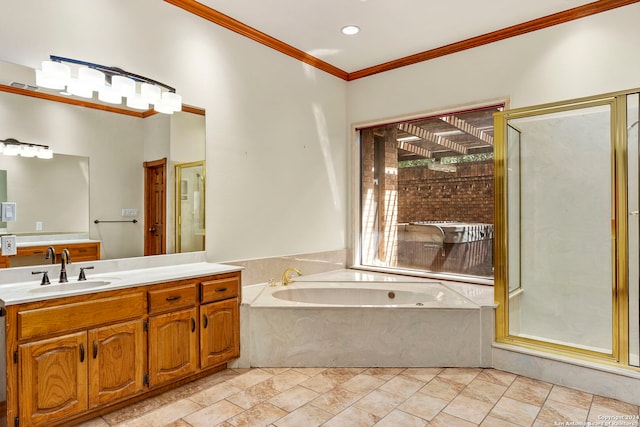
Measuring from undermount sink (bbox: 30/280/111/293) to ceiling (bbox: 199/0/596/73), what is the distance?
2.18 m

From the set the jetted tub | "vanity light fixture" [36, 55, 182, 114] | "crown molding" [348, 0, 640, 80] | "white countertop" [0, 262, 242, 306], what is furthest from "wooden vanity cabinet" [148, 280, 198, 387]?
"crown molding" [348, 0, 640, 80]

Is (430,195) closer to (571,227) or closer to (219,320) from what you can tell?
(571,227)

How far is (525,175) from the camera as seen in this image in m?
3.19

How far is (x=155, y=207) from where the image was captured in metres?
2.88

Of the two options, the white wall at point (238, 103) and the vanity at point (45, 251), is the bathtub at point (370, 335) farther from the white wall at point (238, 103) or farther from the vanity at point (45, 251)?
the vanity at point (45, 251)

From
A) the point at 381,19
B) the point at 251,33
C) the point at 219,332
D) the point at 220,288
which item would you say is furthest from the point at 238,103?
the point at 219,332

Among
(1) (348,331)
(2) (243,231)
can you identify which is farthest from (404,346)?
(2) (243,231)

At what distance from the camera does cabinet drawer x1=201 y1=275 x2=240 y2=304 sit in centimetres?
270

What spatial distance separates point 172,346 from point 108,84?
5.73 feet

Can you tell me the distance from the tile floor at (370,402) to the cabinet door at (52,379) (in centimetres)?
25

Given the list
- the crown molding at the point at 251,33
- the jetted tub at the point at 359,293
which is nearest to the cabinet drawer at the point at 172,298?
the jetted tub at the point at 359,293

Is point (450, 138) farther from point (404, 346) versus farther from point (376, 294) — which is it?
point (404, 346)

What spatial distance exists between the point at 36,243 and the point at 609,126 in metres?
3.79

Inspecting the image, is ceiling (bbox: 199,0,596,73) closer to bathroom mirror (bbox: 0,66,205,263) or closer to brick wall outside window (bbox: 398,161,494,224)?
bathroom mirror (bbox: 0,66,205,263)
